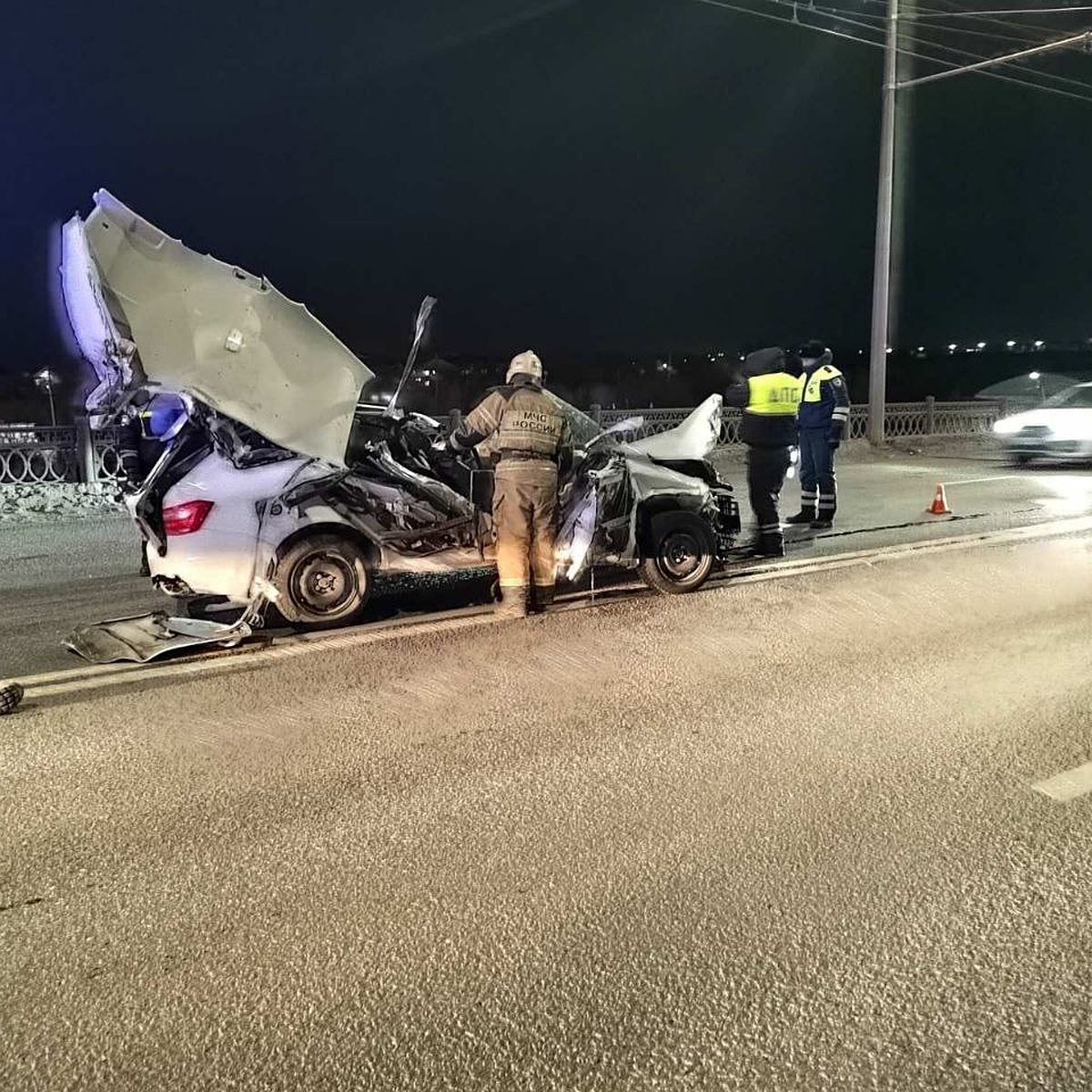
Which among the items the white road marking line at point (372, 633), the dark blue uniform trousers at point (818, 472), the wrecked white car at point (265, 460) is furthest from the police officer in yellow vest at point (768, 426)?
the wrecked white car at point (265, 460)

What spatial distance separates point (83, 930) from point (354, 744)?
1497 millimetres

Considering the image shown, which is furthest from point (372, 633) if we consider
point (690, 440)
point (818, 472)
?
point (818, 472)

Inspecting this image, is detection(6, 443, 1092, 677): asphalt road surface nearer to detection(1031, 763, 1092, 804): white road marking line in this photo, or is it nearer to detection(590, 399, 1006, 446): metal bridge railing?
detection(590, 399, 1006, 446): metal bridge railing

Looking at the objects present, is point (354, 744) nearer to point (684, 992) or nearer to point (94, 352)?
point (684, 992)

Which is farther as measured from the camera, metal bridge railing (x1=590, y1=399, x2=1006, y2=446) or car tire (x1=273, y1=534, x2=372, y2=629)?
metal bridge railing (x1=590, y1=399, x2=1006, y2=446)

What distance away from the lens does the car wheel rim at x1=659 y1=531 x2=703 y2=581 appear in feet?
23.1

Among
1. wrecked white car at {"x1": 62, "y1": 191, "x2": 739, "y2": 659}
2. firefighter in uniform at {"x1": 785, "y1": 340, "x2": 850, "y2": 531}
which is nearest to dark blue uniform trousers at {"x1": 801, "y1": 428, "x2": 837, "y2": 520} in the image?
firefighter in uniform at {"x1": 785, "y1": 340, "x2": 850, "y2": 531}

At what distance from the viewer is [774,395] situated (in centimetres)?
857

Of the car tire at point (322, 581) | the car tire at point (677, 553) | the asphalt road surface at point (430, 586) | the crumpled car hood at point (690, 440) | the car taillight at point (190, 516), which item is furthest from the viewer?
the crumpled car hood at point (690, 440)

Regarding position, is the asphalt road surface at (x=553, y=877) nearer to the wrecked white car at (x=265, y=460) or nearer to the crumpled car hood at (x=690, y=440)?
the wrecked white car at (x=265, y=460)

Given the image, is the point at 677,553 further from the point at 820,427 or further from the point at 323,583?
the point at 820,427

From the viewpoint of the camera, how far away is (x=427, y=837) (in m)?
3.36

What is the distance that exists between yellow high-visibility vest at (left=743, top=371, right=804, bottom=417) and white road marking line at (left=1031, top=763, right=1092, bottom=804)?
5.12 metres

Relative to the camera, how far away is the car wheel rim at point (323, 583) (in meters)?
6.02
